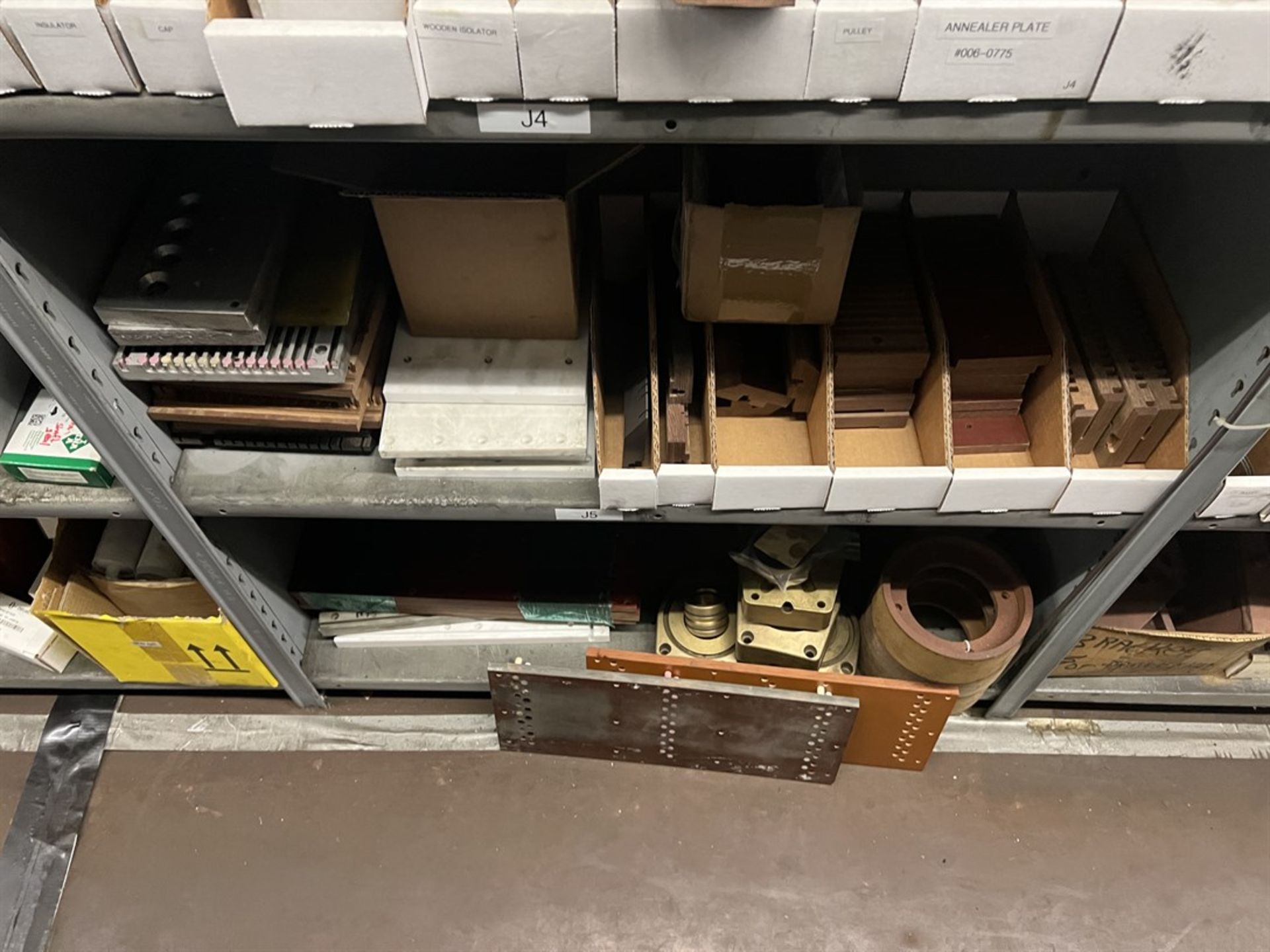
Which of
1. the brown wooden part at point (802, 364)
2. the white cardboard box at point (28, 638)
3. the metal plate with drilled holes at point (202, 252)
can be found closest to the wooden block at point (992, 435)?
the brown wooden part at point (802, 364)

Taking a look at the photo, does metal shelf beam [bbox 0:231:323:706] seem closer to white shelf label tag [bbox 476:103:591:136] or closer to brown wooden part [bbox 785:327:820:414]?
white shelf label tag [bbox 476:103:591:136]

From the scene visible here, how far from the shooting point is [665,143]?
94 cm

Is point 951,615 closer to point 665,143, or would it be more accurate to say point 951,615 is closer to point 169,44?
point 665,143

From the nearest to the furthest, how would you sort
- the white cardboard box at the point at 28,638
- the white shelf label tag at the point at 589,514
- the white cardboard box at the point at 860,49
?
the white cardboard box at the point at 860,49 < the white shelf label tag at the point at 589,514 < the white cardboard box at the point at 28,638

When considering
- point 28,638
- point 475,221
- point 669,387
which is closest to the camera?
point 475,221

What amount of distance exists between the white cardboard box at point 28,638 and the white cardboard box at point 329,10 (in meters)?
1.30

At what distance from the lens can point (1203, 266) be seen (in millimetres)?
1105

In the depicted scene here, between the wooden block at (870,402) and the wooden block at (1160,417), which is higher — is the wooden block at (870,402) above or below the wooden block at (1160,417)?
above

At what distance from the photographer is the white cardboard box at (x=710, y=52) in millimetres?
693

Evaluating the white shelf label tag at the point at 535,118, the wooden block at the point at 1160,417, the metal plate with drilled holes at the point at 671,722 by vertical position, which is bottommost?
the metal plate with drilled holes at the point at 671,722

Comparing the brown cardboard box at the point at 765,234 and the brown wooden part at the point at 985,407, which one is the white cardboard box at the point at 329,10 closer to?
the brown cardboard box at the point at 765,234

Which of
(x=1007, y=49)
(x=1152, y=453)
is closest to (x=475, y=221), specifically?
(x=1007, y=49)

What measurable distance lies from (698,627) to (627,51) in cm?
108

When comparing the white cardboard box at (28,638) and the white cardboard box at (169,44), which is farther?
the white cardboard box at (28,638)
